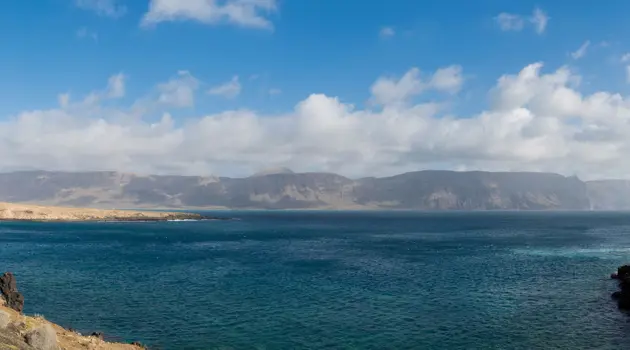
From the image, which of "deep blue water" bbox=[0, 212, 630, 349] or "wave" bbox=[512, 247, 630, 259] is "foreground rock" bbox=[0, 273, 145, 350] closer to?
"deep blue water" bbox=[0, 212, 630, 349]

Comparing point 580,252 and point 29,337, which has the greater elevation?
point 29,337

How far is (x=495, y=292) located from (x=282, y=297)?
1371 inches

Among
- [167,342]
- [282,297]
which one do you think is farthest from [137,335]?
[282,297]

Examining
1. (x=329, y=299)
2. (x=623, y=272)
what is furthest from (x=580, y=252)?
(x=329, y=299)

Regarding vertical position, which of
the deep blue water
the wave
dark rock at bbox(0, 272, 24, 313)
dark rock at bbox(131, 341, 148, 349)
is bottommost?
the wave

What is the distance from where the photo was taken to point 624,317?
184 ft

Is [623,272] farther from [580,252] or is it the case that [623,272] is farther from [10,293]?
[10,293]

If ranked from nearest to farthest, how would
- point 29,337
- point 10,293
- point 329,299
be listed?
1. point 29,337
2. point 10,293
3. point 329,299

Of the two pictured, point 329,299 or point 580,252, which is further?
point 580,252

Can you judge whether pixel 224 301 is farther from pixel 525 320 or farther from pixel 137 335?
pixel 525 320

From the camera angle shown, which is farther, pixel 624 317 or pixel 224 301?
pixel 224 301

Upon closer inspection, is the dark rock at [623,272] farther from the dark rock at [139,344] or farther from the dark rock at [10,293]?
the dark rock at [10,293]

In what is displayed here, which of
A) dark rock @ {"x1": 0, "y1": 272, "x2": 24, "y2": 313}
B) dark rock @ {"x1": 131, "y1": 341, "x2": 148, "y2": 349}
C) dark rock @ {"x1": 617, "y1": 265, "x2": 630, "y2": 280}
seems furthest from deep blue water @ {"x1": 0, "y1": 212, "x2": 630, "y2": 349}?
dark rock @ {"x1": 0, "y1": 272, "x2": 24, "y2": 313}

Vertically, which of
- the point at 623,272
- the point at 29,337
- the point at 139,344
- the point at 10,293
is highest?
the point at 29,337
